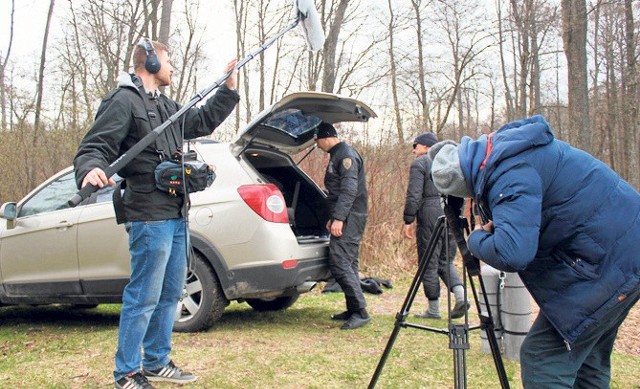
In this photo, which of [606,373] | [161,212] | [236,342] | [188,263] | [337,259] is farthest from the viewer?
[337,259]

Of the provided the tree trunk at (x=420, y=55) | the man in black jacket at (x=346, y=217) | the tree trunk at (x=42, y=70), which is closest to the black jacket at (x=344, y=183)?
the man in black jacket at (x=346, y=217)

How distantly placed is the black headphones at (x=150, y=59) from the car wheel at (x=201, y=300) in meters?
1.78

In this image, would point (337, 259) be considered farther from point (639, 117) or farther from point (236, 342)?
point (639, 117)

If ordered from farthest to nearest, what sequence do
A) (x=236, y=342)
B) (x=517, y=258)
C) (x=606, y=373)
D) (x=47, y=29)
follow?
(x=47, y=29), (x=236, y=342), (x=606, y=373), (x=517, y=258)

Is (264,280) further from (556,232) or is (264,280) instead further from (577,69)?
(577,69)

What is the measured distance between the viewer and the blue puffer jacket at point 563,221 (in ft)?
7.34

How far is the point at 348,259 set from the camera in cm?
527

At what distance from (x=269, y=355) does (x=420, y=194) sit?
8.49 feet

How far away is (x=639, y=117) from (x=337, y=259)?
844 inches

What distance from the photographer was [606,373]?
2680 millimetres

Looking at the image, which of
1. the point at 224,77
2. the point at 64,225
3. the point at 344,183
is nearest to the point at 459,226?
the point at 224,77

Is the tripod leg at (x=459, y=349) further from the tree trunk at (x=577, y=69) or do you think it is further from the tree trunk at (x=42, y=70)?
the tree trunk at (x=42, y=70)

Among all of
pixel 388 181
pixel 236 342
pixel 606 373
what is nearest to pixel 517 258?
pixel 606 373

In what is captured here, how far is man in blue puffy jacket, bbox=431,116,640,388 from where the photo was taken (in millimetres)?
2213
